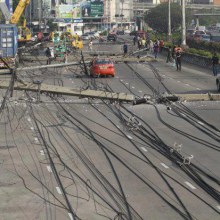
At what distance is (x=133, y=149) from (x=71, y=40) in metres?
66.9

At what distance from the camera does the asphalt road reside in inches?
544

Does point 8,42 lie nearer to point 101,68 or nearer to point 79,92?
Result: point 101,68

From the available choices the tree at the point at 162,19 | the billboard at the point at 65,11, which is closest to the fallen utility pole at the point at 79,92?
the tree at the point at 162,19

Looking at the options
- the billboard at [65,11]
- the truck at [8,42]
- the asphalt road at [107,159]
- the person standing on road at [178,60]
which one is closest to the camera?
the asphalt road at [107,159]

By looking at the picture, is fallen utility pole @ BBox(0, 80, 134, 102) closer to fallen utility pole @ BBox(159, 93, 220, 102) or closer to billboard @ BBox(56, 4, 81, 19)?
fallen utility pole @ BBox(159, 93, 220, 102)

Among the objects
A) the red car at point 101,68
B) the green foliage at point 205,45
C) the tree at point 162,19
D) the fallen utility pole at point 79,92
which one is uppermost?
the tree at point 162,19

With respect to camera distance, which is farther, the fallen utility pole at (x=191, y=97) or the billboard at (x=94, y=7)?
the billboard at (x=94, y=7)

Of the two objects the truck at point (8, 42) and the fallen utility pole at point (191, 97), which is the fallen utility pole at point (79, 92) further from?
the truck at point (8, 42)

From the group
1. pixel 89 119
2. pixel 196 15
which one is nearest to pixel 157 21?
pixel 196 15

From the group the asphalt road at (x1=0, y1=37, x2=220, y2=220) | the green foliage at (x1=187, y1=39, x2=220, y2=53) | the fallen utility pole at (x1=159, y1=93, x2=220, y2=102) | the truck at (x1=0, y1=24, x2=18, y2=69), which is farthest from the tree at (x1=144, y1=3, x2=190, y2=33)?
the fallen utility pole at (x1=159, y1=93, x2=220, y2=102)

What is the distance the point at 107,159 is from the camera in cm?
1875

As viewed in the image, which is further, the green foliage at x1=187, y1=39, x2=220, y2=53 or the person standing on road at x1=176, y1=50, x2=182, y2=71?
the green foliage at x1=187, y1=39, x2=220, y2=53

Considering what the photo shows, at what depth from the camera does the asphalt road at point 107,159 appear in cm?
1383

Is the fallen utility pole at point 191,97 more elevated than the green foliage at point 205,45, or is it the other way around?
the green foliage at point 205,45
